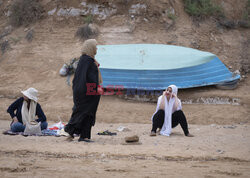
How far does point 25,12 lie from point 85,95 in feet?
39.4

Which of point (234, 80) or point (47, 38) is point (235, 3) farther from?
point (47, 38)

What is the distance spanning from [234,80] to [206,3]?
18.6 feet

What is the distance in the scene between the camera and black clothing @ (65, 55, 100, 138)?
5.20m

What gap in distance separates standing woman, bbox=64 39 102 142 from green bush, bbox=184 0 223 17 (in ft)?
36.5

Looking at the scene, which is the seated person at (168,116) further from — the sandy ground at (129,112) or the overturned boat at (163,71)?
the overturned boat at (163,71)

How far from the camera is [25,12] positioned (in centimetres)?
1588

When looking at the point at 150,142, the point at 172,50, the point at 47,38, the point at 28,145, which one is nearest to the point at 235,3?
the point at 172,50

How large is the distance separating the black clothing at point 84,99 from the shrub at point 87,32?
9.36 m

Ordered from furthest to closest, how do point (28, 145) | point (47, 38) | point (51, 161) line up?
point (47, 38) → point (28, 145) → point (51, 161)

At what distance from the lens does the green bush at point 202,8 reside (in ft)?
50.6

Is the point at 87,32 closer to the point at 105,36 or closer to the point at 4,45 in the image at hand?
the point at 105,36

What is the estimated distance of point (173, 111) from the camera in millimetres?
6293

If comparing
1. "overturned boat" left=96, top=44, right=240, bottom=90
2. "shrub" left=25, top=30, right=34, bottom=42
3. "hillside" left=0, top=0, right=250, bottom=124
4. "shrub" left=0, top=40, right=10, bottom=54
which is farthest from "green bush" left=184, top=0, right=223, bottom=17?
"shrub" left=0, top=40, right=10, bottom=54

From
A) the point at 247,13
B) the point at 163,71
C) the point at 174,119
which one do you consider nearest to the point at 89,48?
the point at 174,119
